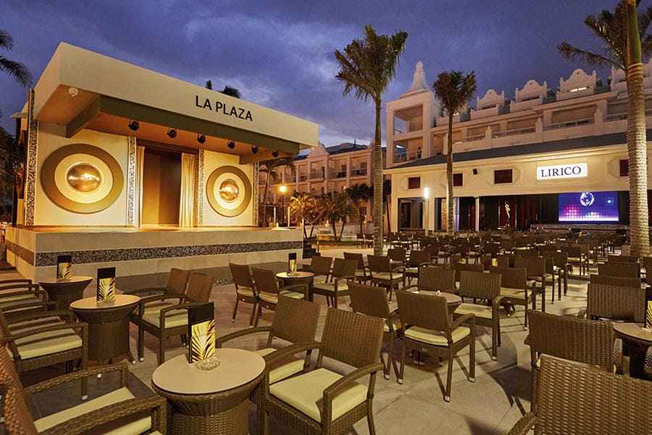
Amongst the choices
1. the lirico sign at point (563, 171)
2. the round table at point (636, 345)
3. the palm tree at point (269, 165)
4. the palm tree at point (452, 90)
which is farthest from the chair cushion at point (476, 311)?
the lirico sign at point (563, 171)

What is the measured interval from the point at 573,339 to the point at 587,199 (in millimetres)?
22433

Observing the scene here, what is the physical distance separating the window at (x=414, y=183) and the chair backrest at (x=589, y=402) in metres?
25.7

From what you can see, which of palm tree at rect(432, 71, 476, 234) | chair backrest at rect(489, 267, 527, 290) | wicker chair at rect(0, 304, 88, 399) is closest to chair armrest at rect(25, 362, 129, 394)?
wicker chair at rect(0, 304, 88, 399)

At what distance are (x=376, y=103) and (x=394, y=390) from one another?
34.2 ft

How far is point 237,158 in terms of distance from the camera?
41.2ft

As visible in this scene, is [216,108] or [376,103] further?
[376,103]

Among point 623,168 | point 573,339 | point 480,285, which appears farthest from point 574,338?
point 623,168

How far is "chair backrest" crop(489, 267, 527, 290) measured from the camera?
5.15 metres

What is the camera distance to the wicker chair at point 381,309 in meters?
3.58

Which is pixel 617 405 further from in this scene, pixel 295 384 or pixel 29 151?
pixel 29 151

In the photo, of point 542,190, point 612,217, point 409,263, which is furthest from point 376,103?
point 612,217

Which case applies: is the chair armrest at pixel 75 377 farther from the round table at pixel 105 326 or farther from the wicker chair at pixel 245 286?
the wicker chair at pixel 245 286

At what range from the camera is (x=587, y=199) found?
20688 millimetres

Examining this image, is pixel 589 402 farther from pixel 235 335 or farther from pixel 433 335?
pixel 235 335
